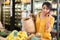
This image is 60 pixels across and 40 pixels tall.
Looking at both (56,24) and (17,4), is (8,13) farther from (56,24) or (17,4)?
(56,24)

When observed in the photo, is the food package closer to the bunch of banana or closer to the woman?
the bunch of banana

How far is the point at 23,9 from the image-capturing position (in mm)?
2438

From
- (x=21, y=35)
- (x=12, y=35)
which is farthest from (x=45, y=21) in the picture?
(x=12, y=35)

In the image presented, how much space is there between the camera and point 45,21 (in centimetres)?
230

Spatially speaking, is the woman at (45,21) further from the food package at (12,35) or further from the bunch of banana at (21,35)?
the food package at (12,35)

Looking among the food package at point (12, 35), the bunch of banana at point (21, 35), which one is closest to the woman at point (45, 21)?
the bunch of banana at point (21, 35)

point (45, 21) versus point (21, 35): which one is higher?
point (45, 21)

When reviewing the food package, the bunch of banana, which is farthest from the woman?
the food package

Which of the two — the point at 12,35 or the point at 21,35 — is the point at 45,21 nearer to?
the point at 21,35

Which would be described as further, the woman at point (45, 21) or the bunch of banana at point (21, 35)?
the bunch of banana at point (21, 35)

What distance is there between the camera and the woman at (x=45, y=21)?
2.28 meters

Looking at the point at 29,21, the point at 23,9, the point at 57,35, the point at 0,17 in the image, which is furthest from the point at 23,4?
the point at 57,35

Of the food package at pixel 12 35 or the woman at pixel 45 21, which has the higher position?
the woman at pixel 45 21

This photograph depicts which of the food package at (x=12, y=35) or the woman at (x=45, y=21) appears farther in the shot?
the food package at (x=12, y=35)
